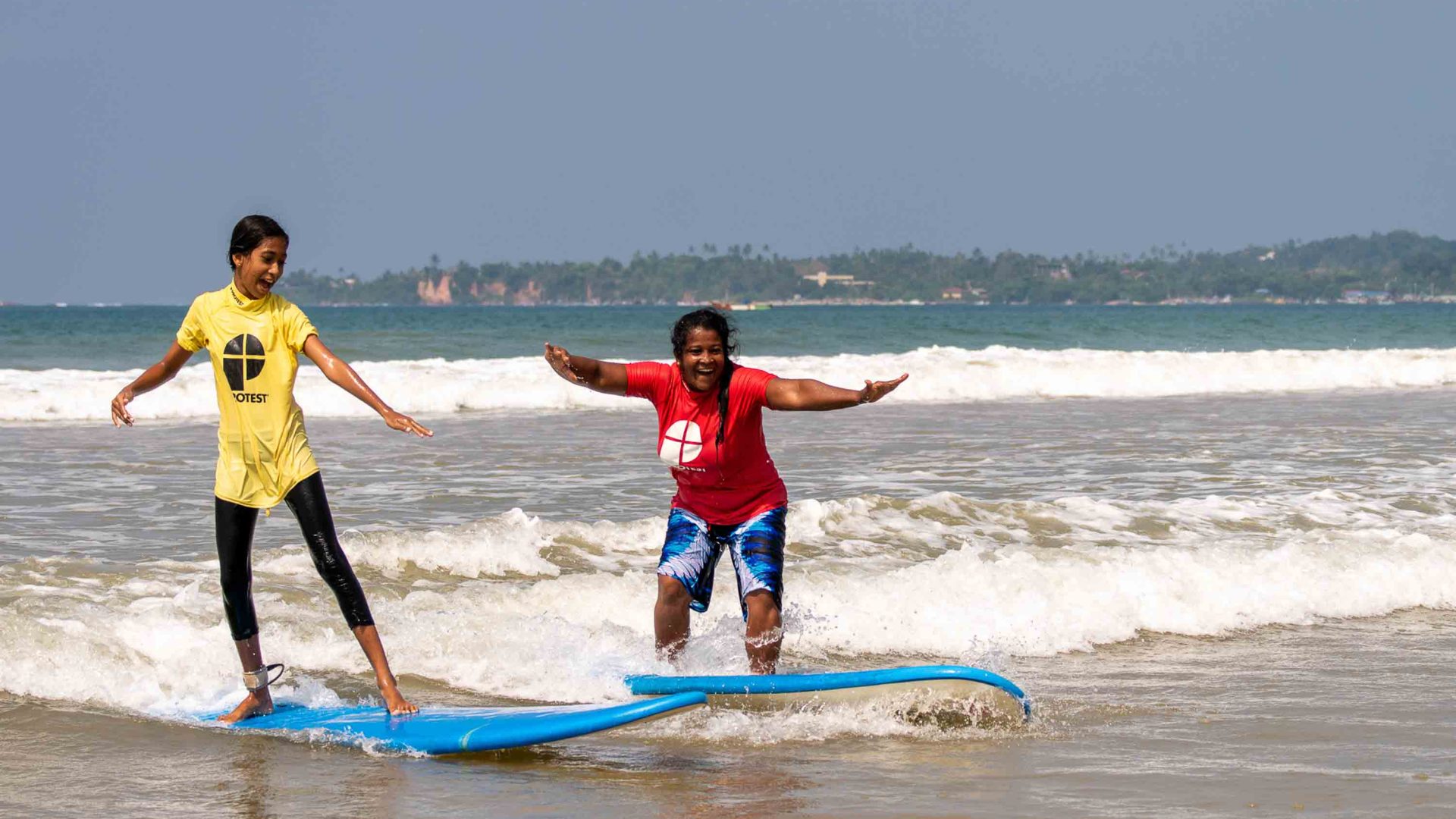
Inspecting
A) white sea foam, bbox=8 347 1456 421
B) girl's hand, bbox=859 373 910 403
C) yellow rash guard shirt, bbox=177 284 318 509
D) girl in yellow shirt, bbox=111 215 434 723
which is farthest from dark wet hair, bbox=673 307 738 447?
white sea foam, bbox=8 347 1456 421

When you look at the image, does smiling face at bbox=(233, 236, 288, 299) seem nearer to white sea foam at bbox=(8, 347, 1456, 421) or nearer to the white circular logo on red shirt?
the white circular logo on red shirt

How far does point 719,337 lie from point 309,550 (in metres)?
1.66

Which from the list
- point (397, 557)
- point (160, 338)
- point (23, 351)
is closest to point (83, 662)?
point (397, 557)

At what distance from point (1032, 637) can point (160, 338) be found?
157 feet

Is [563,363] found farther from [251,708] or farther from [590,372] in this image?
[251,708]

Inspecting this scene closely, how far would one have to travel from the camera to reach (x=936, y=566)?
26.2 ft

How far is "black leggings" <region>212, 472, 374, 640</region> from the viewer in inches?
206

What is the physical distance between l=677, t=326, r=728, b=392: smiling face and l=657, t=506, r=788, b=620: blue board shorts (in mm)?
548

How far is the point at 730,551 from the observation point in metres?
5.49

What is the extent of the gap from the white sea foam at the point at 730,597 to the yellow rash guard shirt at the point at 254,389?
1.09 m

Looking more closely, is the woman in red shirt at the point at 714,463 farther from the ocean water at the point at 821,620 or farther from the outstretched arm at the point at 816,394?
the ocean water at the point at 821,620

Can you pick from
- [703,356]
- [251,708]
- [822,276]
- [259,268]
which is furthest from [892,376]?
[822,276]

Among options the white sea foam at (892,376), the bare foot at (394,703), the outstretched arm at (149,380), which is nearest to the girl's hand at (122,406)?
the outstretched arm at (149,380)

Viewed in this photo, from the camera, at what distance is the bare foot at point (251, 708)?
18.0ft
